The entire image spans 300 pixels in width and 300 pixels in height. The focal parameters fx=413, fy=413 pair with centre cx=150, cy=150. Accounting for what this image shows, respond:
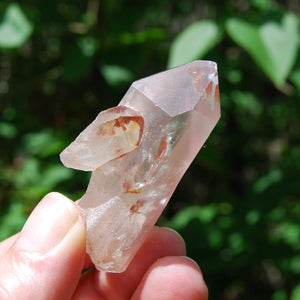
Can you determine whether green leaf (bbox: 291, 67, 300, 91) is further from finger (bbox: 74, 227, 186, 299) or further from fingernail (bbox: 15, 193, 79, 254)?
fingernail (bbox: 15, 193, 79, 254)

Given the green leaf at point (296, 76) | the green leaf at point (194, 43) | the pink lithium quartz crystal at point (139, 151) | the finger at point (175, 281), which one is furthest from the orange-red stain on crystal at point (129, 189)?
the green leaf at point (296, 76)

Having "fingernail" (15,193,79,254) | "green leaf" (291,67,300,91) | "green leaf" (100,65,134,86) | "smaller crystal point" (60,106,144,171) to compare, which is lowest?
"green leaf" (291,67,300,91)

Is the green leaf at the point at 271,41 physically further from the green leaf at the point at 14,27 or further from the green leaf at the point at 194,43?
the green leaf at the point at 14,27

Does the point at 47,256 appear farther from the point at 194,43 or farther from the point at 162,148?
the point at 194,43

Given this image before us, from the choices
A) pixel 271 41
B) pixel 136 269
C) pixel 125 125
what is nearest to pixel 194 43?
pixel 271 41

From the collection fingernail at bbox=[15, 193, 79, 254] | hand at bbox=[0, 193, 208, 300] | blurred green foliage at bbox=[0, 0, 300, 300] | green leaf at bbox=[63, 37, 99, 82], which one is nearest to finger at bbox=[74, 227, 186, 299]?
hand at bbox=[0, 193, 208, 300]

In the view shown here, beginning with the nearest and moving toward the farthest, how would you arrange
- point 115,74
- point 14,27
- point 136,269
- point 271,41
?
point 136,269 → point 271,41 → point 14,27 → point 115,74

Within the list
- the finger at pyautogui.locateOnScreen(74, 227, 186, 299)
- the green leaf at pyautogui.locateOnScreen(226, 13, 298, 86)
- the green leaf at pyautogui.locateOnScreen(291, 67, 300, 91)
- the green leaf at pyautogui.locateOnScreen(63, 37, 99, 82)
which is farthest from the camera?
the green leaf at pyautogui.locateOnScreen(63, 37, 99, 82)
